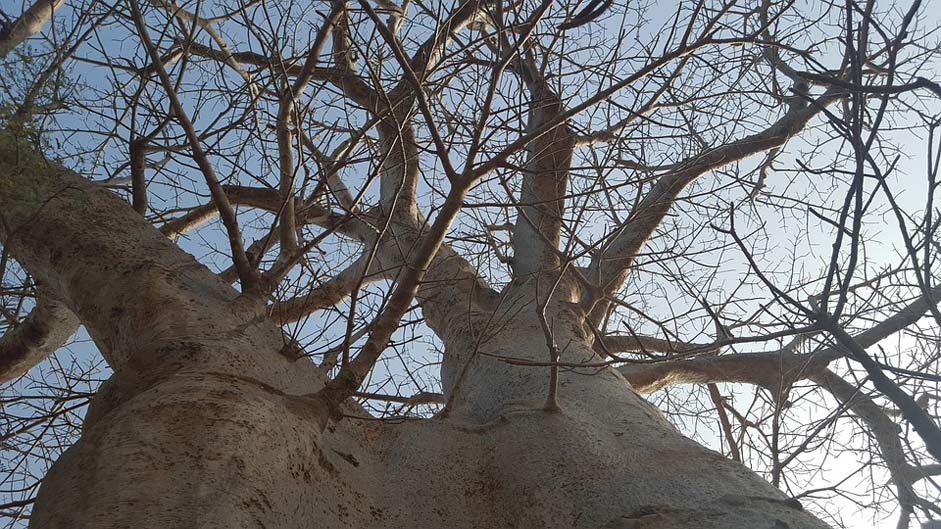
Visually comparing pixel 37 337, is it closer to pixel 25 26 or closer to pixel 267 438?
pixel 25 26

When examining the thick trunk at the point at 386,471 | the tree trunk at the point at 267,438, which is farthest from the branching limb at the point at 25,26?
the thick trunk at the point at 386,471

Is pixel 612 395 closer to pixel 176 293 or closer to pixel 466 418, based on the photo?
pixel 466 418

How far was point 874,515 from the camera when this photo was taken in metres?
2.80

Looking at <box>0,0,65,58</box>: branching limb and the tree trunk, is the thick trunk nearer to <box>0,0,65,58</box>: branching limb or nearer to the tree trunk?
the tree trunk

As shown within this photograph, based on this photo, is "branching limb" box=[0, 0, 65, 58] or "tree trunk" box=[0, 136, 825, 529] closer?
"tree trunk" box=[0, 136, 825, 529]

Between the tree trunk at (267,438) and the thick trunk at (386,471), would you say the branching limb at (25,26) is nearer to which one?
the tree trunk at (267,438)

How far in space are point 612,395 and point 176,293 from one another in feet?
4.08

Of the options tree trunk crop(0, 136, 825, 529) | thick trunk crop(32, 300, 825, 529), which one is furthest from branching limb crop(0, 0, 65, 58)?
thick trunk crop(32, 300, 825, 529)

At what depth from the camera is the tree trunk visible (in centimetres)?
108

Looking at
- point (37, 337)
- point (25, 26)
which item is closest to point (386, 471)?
point (37, 337)

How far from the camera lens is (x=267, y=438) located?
1.21 meters

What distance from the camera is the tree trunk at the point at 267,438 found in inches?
42.6

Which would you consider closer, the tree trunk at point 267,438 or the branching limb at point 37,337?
the tree trunk at point 267,438

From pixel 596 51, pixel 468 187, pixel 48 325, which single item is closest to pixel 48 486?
pixel 468 187
